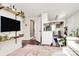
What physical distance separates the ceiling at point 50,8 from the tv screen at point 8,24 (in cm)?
25

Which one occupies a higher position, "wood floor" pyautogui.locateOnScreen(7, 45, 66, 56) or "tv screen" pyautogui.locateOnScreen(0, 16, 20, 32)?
"tv screen" pyautogui.locateOnScreen(0, 16, 20, 32)

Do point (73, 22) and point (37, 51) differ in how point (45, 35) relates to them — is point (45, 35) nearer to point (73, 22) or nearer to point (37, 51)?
point (37, 51)

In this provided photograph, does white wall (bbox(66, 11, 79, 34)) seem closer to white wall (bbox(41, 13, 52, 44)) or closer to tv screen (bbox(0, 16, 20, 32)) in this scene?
white wall (bbox(41, 13, 52, 44))

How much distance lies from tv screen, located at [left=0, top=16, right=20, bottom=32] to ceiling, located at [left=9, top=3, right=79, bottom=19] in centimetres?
25

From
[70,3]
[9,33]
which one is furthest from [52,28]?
[9,33]

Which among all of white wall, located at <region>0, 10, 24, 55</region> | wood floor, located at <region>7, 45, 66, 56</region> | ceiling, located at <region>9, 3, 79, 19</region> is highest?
ceiling, located at <region>9, 3, 79, 19</region>

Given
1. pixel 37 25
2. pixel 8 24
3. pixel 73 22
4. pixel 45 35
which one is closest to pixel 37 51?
pixel 45 35

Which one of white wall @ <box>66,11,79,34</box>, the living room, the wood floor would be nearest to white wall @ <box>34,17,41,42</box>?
the living room

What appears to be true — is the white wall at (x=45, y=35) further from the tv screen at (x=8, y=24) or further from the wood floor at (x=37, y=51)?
the tv screen at (x=8, y=24)

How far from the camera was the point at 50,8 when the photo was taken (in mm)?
2240

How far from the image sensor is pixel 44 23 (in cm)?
229

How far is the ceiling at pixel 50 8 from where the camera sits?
86.3 inches

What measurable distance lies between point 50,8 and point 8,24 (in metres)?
0.75

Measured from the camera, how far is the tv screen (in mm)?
2082
